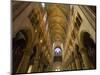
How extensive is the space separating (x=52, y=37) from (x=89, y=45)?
50 centimetres

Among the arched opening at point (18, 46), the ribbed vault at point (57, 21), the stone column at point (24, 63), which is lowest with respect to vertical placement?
the stone column at point (24, 63)

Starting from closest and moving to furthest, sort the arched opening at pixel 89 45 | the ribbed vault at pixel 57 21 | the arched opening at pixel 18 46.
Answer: the arched opening at pixel 18 46 → the ribbed vault at pixel 57 21 → the arched opening at pixel 89 45

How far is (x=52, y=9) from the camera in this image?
2203 mm

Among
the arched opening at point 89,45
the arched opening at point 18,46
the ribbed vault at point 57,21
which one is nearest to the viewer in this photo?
the arched opening at point 18,46

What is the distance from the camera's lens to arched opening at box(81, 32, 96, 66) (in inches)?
91.0

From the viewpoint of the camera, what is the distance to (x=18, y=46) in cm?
207

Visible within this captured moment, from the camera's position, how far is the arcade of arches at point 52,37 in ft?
6.82

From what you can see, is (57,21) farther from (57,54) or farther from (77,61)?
(77,61)

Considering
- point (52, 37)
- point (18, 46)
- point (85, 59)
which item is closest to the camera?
point (18, 46)

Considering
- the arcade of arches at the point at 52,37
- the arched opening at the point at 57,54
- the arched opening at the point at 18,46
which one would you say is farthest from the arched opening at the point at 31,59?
the arched opening at the point at 57,54

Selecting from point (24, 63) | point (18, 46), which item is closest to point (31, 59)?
point (24, 63)

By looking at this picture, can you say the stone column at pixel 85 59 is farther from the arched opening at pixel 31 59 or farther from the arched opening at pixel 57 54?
the arched opening at pixel 31 59
